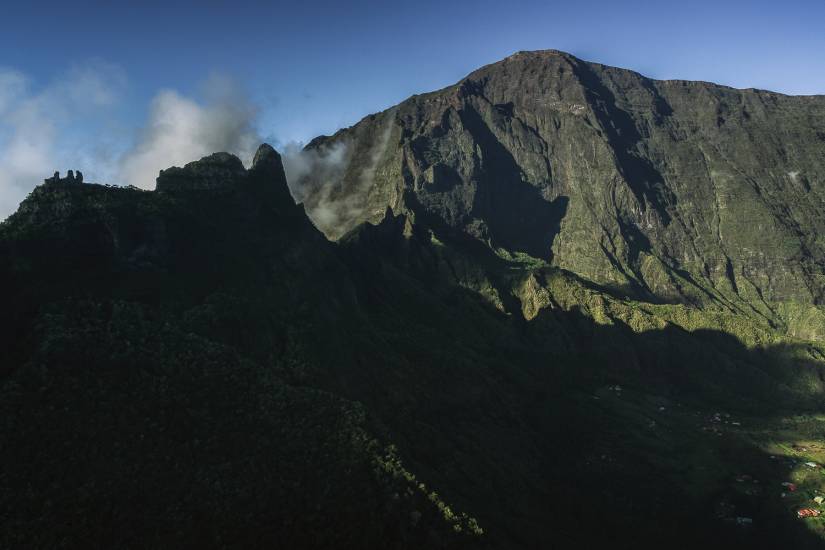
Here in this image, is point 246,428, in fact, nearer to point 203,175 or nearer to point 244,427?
point 244,427

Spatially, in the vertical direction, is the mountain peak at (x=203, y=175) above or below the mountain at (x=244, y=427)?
above

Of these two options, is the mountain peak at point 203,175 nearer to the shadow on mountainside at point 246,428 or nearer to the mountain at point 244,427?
the mountain at point 244,427

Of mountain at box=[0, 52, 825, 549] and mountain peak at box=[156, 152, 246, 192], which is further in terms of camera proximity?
mountain peak at box=[156, 152, 246, 192]

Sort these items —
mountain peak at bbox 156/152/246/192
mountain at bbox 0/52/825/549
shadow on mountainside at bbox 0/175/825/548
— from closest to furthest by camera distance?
shadow on mountainside at bbox 0/175/825/548
mountain at bbox 0/52/825/549
mountain peak at bbox 156/152/246/192

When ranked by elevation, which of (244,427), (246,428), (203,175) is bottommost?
(246,428)

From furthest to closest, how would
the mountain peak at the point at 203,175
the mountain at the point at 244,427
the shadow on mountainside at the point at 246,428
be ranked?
the mountain peak at the point at 203,175 → the mountain at the point at 244,427 → the shadow on mountainside at the point at 246,428

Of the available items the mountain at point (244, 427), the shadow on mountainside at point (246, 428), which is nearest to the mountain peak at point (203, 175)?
the mountain at point (244, 427)

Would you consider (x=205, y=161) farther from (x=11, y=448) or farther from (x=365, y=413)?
(x=11, y=448)

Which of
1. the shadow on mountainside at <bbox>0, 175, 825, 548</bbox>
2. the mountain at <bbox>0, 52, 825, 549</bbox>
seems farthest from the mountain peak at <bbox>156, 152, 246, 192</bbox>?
the shadow on mountainside at <bbox>0, 175, 825, 548</bbox>

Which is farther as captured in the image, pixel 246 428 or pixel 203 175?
pixel 203 175

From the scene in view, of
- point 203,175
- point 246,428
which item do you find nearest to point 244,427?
point 246,428

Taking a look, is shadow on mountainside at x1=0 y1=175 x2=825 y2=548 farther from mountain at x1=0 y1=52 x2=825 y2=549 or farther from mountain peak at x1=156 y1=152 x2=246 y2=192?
mountain peak at x1=156 y1=152 x2=246 y2=192
